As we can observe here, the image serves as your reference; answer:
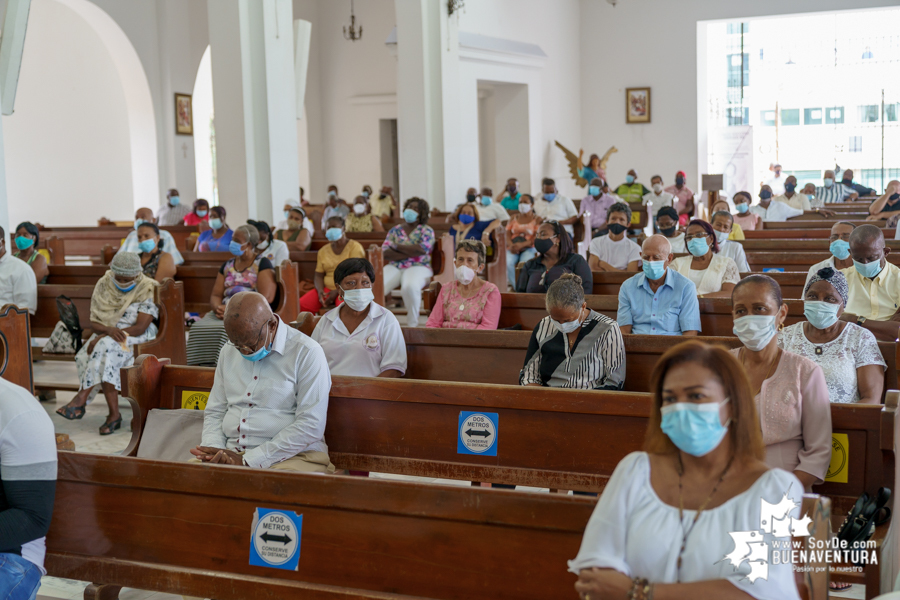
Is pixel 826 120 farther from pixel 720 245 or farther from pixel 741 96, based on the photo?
pixel 720 245

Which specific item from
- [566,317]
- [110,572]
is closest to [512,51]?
[566,317]

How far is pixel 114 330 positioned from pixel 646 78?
48.2ft

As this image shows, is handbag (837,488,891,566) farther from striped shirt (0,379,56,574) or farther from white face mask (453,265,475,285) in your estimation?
white face mask (453,265,475,285)

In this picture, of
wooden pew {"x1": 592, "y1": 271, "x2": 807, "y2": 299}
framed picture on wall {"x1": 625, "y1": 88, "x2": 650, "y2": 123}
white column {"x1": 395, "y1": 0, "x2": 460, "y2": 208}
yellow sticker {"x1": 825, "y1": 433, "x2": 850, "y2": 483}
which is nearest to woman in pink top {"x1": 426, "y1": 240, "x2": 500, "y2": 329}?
wooden pew {"x1": 592, "y1": 271, "x2": 807, "y2": 299}

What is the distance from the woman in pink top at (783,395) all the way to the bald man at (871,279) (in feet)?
5.64

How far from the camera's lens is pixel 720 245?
19.1 ft

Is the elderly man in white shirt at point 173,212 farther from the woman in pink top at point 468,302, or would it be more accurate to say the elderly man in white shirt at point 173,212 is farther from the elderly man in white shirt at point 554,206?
the woman in pink top at point 468,302

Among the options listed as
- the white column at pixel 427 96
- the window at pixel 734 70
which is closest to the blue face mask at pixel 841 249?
the white column at pixel 427 96

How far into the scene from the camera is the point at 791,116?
2291 cm

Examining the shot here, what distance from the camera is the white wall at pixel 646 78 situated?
17375 millimetres

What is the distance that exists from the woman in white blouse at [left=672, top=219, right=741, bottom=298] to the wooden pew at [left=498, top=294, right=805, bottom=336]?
662mm

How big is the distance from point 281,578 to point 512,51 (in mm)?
13111

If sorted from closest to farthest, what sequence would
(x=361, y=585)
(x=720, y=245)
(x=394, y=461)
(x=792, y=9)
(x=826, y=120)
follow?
(x=361, y=585), (x=394, y=461), (x=720, y=245), (x=792, y=9), (x=826, y=120)

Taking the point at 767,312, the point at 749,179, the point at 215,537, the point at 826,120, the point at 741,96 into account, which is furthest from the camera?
the point at 826,120
